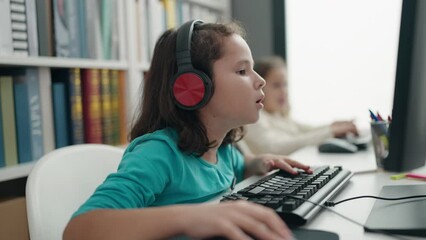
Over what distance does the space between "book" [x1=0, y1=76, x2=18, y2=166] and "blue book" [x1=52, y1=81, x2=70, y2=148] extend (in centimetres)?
15

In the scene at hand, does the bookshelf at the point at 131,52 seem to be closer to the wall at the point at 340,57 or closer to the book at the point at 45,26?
the book at the point at 45,26

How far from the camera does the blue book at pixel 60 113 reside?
4.36 ft

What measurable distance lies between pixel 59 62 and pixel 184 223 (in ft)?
3.04

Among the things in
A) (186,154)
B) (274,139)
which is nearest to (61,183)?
(186,154)

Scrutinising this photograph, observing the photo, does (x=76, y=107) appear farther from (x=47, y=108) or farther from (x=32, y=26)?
(x=32, y=26)

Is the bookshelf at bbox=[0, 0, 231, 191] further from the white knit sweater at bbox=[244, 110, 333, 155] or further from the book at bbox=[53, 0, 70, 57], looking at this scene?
the white knit sweater at bbox=[244, 110, 333, 155]

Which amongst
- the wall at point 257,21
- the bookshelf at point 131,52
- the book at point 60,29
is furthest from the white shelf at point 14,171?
the wall at point 257,21

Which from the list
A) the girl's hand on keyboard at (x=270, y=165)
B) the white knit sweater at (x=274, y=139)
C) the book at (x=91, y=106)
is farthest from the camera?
the white knit sweater at (x=274, y=139)

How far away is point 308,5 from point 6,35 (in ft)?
5.85

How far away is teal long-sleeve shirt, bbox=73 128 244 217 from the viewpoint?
623 millimetres

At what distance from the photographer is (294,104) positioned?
252cm

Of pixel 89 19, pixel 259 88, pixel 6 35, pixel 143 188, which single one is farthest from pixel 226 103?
pixel 89 19

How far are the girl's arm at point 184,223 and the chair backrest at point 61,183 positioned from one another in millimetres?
200

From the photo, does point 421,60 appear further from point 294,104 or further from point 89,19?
point 294,104
